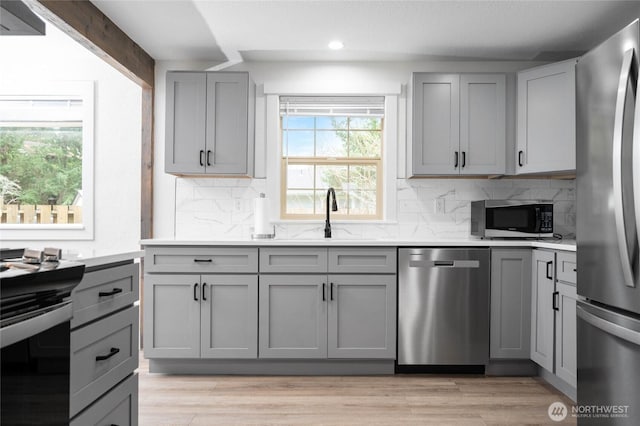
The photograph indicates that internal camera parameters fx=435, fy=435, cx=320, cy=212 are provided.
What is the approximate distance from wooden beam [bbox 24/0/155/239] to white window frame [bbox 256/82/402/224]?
0.98m

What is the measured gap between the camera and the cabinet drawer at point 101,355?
132 centimetres

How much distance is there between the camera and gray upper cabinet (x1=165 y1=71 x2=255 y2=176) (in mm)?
3402

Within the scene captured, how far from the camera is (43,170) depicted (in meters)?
3.83

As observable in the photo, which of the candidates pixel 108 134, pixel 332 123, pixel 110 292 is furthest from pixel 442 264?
pixel 108 134

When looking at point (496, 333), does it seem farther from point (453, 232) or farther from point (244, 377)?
point (244, 377)

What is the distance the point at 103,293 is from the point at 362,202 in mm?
2603

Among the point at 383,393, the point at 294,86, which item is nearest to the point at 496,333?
the point at 383,393

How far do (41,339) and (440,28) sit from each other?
9.76 ft

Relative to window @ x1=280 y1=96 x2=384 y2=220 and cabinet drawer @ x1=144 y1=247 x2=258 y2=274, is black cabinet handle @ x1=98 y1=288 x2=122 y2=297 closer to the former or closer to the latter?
cabinet drawer @ x1=144 y1=247 x2=258 y2=274

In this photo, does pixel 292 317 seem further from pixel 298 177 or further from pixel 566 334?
pixel 566 334

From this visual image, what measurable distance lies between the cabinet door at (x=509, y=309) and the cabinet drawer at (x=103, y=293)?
238cm

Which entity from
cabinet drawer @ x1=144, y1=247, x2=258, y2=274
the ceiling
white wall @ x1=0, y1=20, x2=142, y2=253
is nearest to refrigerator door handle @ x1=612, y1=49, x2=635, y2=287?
the ceiling

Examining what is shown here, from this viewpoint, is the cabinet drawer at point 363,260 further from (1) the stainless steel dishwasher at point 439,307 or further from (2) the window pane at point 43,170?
(2) the window pane at point 43,170

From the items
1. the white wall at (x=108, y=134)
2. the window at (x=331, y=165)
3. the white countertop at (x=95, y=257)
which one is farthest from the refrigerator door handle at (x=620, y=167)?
the white wall at (x=108, y=134)
